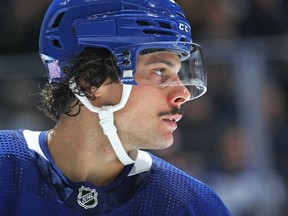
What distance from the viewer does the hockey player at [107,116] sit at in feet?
8.04

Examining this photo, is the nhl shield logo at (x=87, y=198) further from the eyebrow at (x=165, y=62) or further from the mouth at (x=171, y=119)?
the eyebrow at (x=165, y=62)

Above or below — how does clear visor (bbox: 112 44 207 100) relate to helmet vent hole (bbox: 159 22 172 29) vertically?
below

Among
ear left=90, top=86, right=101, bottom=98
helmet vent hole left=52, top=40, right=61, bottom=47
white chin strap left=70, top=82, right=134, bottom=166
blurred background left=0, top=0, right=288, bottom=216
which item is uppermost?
helmet vent hole left=52, top=40, right=61, bottom=47

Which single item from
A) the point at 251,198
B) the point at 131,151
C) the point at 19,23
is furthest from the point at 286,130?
the point at 131,151

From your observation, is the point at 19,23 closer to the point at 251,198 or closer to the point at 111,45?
the point at 251,198

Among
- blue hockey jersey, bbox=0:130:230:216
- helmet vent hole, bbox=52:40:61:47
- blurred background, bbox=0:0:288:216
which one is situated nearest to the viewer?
blue hockey jersey, bbox=0:130:230:216

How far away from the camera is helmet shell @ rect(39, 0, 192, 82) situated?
245cm

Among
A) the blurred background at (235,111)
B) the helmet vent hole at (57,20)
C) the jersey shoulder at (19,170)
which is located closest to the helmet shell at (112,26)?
the helmet vent hole at (57,20)

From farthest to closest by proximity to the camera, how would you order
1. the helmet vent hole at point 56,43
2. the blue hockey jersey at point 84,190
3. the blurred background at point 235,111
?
the blurred background at point 235,111 → the helmet vent hole at point 56,43 → the blue hockey jersey at point 84,190

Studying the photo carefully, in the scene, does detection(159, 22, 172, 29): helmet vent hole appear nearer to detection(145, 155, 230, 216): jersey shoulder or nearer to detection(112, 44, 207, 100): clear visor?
detection(112, 44, 207, 100): clear visor

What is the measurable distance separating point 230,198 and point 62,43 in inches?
98.3

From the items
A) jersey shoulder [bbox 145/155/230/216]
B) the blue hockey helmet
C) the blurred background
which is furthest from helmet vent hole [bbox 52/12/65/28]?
the blurred background

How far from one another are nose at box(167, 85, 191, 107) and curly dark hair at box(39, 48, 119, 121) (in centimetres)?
19

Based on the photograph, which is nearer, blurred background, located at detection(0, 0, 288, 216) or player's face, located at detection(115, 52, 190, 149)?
Result: player's face, located at detection(115, 52, 190, 149)
